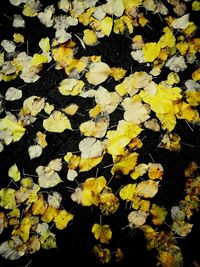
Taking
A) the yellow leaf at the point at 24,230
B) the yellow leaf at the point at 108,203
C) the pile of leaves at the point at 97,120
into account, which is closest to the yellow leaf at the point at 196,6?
the pile of leaves at the point at 97,120

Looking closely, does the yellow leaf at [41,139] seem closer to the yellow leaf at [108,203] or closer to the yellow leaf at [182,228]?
the yellow leaf at [108,203]

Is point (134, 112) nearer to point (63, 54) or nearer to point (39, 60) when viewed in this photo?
point (63, 54)

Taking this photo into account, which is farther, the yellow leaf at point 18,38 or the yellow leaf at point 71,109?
the yellow leaf at point 18,38

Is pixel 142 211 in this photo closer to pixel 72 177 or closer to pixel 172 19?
pixel 72 177

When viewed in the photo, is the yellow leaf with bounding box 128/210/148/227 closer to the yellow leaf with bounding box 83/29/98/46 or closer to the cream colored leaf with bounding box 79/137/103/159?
the cream colored leaf with bounding box 79/137/103/159

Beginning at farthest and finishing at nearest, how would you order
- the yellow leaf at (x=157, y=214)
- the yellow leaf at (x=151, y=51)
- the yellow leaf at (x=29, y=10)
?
the yellow leaf at (x=29, y=10), the yellow leaf at (x=151, y=51), the yellow leaf at (x=157, y=214)

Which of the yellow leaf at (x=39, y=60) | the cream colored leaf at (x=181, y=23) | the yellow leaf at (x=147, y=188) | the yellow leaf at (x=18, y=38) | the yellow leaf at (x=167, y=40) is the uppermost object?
the cream colored leaf at (x=181, y=23)
